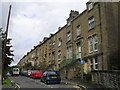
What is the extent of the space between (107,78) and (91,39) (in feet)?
30.5

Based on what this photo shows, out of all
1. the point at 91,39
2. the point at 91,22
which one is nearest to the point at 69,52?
the point at 91,39

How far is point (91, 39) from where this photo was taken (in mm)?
31141

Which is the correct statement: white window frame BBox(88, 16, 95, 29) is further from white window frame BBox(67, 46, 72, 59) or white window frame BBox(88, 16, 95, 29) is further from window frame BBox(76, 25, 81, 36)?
white window frame BBox(67, 46, 72, 59)

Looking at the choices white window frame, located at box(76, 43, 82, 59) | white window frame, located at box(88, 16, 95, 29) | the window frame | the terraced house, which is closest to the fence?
the terraced house

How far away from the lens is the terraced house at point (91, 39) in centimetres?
2808

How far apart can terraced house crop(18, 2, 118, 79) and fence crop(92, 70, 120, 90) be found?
1.97 metres

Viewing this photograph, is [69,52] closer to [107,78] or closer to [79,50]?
[79,50]

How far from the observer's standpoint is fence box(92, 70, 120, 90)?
20219 mm

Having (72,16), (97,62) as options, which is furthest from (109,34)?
(72,16)

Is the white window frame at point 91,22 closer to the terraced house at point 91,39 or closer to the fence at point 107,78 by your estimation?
the terraced house at point 91,39

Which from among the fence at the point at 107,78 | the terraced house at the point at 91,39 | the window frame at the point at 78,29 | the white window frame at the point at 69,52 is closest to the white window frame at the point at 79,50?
the terraced house at the point at 91,39

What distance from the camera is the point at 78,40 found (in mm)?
35125

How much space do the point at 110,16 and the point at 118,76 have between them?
1082 centimetres

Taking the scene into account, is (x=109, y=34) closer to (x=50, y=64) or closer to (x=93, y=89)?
(x=93, y=89)
